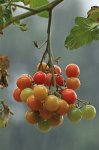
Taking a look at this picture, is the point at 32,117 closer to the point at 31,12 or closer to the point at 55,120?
the point at 55,120

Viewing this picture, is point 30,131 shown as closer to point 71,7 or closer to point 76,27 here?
point 71,7

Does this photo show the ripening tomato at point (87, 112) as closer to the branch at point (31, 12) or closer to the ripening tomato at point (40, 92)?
the ripening tomato at point (40, 92)

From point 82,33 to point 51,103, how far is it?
0.20 meters

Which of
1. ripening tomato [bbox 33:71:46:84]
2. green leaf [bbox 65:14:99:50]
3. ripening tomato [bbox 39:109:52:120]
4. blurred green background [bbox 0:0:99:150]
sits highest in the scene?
green leaf [bbox 65:14:99:50]

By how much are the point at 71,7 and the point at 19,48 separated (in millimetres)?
2041

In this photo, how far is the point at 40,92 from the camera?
40.7 inches

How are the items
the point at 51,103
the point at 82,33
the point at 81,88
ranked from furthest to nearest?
the point at 81,88 < the point at 82,33 < the point at 51,103

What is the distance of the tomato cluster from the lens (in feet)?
3.43

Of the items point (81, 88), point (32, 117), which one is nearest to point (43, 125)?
point (32, 117)

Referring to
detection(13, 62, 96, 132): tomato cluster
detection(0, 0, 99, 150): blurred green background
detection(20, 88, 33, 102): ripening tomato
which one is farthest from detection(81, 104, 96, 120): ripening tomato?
detection(0, 0, 99, 150): blurred green background

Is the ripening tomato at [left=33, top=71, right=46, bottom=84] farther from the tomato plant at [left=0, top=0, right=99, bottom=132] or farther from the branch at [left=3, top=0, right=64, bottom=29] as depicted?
the branch at [left=3, top=0, right=64, bottom=29]

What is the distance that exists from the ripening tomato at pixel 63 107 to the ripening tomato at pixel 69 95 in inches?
0.5

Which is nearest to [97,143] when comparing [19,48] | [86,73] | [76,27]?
[86,73]

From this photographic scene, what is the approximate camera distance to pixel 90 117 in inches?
43.7
